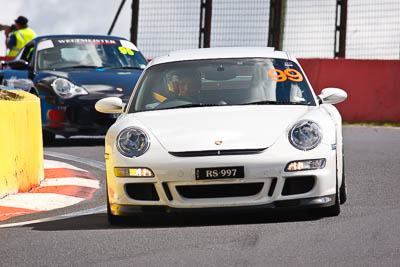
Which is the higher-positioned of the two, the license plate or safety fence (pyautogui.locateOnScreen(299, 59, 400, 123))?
the license plate

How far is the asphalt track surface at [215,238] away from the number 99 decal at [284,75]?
98 centimetres

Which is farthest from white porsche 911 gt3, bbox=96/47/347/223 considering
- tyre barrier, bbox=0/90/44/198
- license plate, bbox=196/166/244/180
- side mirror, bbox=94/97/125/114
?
tyre barrier, bbox=0/90/44/198

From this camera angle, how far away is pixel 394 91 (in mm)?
18375

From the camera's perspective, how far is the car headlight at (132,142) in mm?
7544

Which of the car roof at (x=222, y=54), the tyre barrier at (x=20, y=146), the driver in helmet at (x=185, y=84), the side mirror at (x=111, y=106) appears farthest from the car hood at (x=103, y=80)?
the driver in helmet at (x=185, y=84)

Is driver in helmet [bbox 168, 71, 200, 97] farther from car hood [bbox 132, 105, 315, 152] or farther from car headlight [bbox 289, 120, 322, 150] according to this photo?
car headlight [bbox 289, 120, 322, 150]

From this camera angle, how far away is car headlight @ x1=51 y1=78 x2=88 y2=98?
14383 millimetres

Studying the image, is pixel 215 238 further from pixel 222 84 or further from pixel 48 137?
pixel 48 137

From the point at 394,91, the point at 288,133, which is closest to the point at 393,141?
the point at 394,91

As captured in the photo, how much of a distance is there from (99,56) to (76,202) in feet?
20.7

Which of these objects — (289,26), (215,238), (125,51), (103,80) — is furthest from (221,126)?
(289,26)

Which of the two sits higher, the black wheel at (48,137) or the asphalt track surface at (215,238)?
the asphalt track surface at (215,238)

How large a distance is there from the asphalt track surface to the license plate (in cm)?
32

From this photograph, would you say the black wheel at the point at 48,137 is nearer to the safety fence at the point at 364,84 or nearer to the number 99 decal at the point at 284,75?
the safety fence at the point at 364,84
